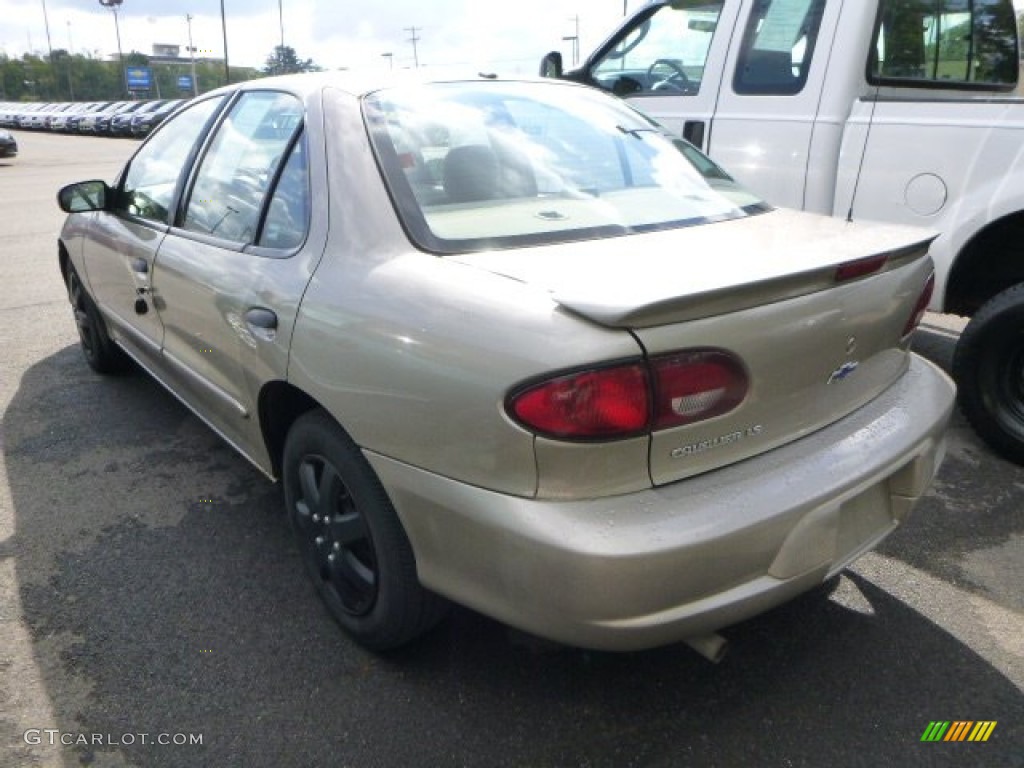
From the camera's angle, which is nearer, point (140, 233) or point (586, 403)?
point (586, 403)

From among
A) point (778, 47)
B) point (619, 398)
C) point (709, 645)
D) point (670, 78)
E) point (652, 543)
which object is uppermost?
point (778, 47)

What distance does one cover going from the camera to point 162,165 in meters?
3.56

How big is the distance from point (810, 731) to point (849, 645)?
0.40 meters

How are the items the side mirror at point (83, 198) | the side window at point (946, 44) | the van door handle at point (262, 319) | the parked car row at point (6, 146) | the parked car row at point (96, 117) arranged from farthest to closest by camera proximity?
the parked car row at point (96, 117), the parked car row at point (6, 146), the side window at point (946, 44), the side mirror at point (83, 198), the van door handle at point (262, 319)

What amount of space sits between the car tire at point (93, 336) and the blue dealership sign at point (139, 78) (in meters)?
90.9

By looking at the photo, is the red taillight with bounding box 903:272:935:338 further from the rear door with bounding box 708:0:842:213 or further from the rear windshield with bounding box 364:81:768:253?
the rear door with bounding box 708:0:842:213

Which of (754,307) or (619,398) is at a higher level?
(754,307)

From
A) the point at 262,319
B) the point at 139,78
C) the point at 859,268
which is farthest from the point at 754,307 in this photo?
the point at 139,78

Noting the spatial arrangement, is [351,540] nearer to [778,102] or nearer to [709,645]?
[709,645]

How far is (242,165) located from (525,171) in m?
1.06

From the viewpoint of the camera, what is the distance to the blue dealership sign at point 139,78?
278ft

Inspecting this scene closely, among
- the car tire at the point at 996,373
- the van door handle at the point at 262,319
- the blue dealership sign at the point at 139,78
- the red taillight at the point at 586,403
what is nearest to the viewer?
the red taillight at the point at 586,403

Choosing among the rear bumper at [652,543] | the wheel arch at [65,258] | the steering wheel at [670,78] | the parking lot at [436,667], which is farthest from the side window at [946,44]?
the wheel arch at [65,258]

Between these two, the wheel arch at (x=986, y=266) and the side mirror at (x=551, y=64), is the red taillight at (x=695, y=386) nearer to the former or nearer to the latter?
the wheel arch at (x=986, y=266)
